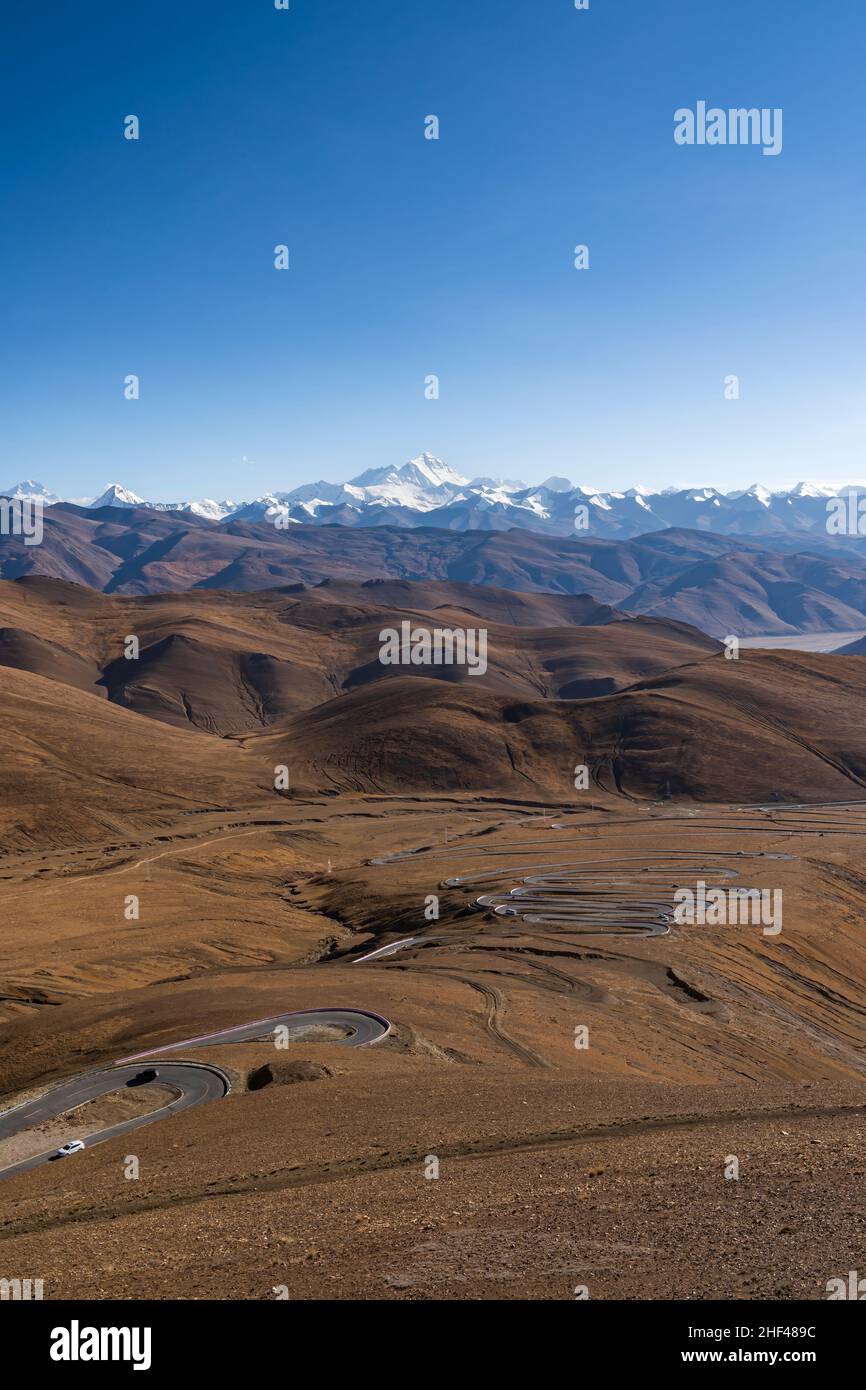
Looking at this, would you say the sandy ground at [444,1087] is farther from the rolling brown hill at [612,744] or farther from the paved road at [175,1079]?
the rolling brown hill at [612,744]

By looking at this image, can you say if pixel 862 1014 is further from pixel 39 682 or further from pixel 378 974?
pixel 39 682

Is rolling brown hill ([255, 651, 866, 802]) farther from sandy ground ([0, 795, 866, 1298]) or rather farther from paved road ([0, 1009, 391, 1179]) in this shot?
paved road ([0, 1009, 391, 1179])

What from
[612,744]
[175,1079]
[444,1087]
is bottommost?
[612,744]

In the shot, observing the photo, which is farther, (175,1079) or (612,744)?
(612,744)

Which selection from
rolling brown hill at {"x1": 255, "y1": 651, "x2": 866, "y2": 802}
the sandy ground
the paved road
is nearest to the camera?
the sandy ground

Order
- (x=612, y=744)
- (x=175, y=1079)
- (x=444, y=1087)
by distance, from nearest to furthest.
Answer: (x=444, y=1087) → (x=175, y=1079) → (x=612, y=744)

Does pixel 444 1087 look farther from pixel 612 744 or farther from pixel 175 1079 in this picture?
pixel 612 744

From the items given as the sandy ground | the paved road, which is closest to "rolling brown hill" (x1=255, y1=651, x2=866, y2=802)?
the sandy ground

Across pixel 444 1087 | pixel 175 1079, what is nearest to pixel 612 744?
pixel 175 1079

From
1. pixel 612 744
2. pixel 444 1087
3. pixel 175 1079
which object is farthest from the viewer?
pixel 612 744
